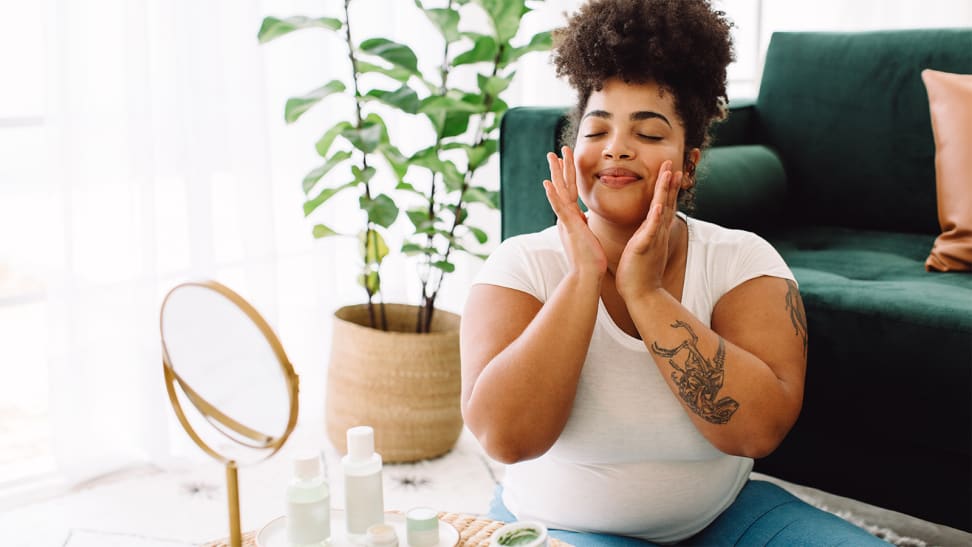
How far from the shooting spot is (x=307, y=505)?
2.93ft

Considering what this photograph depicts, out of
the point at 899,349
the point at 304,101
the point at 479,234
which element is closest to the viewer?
the point at 899,349

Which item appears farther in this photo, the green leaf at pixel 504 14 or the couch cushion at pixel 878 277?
the green leaf at pixel 504 14

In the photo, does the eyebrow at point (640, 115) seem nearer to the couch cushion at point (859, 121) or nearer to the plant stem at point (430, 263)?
the plant stem at point (430, 263)

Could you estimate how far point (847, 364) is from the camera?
163 centimetres

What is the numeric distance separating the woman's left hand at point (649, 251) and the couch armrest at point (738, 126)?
3.64ft

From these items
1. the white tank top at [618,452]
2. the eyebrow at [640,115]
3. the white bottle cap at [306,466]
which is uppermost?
the eyebrow at [640,115]

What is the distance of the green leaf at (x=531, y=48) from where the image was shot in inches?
80.0

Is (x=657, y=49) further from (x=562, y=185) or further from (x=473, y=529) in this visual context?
(x=473, y=529)

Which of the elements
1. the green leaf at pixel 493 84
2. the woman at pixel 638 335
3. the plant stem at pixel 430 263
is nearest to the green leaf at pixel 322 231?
the plant stem at pixel 430 263

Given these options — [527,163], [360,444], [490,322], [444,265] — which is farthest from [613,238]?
[444,265]

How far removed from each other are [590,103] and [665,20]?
132 mm

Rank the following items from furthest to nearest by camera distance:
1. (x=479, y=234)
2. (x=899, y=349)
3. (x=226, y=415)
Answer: (x=479, y=234) → (x=899, y=349) → (x=226, y=415)

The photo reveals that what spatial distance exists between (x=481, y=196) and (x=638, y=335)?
918 millimetres

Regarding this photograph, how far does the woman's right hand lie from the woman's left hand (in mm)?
28
